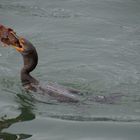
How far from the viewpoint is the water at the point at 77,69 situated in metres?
8.55

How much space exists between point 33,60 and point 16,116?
35.8 inches

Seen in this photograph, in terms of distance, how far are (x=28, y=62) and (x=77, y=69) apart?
1.77 metres

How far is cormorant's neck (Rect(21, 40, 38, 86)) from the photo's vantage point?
8.90 meters

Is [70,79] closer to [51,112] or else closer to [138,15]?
[51,112]

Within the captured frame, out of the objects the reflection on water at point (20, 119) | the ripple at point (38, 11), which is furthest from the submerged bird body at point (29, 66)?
the ripple at point (38, 11)

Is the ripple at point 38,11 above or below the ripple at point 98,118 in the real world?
above

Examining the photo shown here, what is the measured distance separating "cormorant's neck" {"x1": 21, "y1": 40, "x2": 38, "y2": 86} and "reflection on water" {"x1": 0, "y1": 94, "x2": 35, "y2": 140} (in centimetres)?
33

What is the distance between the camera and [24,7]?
14.0 meters

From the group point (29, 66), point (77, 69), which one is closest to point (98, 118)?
point (29, 66)

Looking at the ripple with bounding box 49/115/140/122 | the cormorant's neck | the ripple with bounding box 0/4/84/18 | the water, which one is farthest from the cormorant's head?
the ripple with bounding box 0/4/84/18

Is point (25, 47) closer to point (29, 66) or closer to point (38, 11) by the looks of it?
point (29, 66)

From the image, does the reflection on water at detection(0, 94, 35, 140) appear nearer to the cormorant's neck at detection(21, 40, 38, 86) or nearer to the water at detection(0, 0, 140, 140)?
the water at detection(0, 0, 140, 140)

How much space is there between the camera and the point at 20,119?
8.78 meters

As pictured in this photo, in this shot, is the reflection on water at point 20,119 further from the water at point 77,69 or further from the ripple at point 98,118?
the ripple at point 98,118
